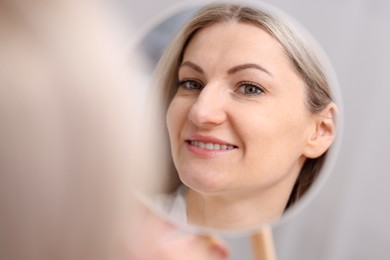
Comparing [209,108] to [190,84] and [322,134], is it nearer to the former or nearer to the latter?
[190,84]

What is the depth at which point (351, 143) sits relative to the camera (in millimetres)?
925

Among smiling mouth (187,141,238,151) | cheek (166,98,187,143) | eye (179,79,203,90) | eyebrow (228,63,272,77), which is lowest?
smiling mouth (187,141,238,151)

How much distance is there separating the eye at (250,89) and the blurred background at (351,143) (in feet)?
0.45

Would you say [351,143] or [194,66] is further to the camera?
[351,143]

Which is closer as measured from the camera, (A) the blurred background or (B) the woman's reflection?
(B) the woman's reflection

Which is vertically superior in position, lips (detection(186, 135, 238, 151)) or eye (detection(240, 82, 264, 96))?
eye (detection(240, 82, 264, 96))

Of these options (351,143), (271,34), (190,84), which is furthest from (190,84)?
(351,143)

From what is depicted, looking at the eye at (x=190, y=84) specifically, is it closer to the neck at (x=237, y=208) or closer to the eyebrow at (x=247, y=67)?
the eyebrow at (x=247, y=67)

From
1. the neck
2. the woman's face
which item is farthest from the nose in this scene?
the neck

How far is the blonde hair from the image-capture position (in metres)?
0.71

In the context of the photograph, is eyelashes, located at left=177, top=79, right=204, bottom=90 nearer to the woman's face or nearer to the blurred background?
the woman's face

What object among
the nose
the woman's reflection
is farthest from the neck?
the nose

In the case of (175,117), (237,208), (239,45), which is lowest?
(237,208)

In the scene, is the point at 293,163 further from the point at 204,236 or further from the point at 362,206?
the point at 362,206
